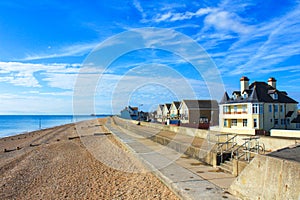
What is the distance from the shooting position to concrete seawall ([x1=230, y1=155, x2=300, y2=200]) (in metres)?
4.10

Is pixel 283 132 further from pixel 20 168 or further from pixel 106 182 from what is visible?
pixel 20 168

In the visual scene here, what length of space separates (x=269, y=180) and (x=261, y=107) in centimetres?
2474

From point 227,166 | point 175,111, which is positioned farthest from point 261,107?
point 175,111

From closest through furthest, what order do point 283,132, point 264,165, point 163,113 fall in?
point 264,165 < point 283,132 < point 163,113

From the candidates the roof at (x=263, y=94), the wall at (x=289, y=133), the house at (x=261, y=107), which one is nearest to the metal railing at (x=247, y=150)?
the wall at (x=289, y=133)

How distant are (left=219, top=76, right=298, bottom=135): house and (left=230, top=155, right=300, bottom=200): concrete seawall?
2190cm

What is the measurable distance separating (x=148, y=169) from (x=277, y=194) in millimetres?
5776

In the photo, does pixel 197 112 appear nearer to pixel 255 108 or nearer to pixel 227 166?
pixel 255 108

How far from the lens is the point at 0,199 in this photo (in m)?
8.26

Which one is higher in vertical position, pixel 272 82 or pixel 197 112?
pixel 272 82

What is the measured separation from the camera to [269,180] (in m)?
4.58

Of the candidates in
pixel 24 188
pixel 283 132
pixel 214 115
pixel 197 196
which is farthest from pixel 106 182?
pixel 214 115

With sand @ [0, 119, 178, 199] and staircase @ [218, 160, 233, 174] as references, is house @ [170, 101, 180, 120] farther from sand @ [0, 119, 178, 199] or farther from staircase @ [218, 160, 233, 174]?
staircase @ [218, 160, 233, 174]

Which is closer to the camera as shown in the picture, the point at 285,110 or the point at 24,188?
the point at 24,188
